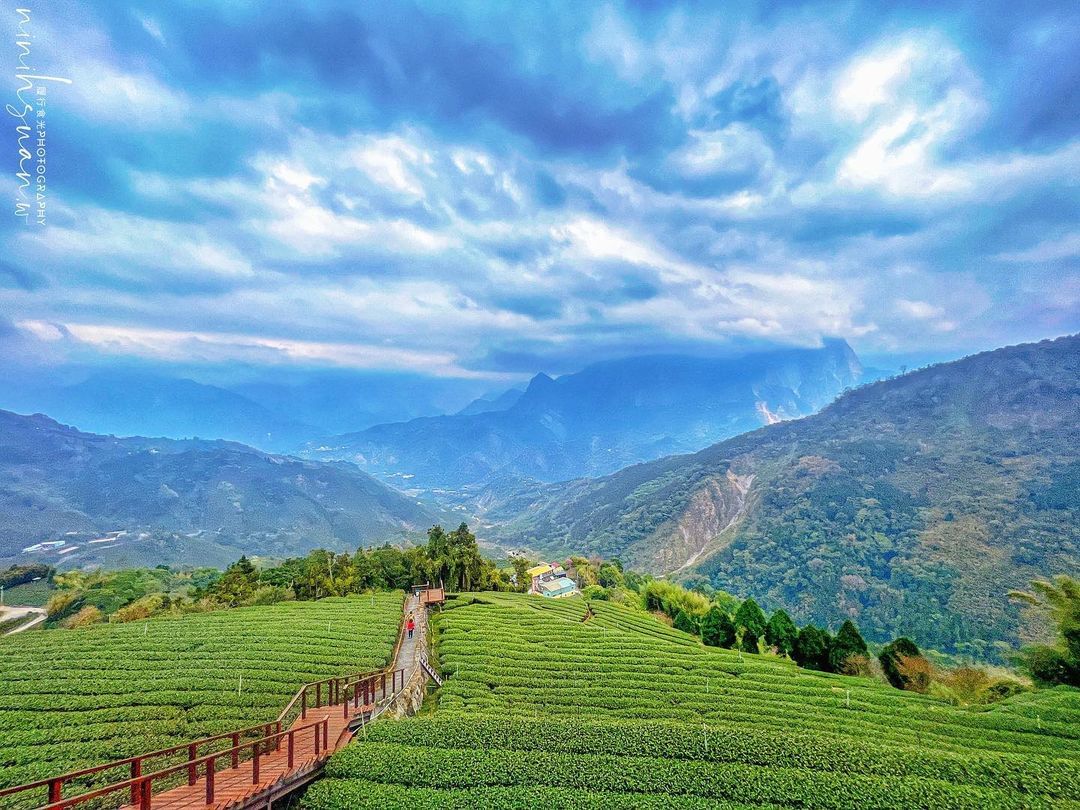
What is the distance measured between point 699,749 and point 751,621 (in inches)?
1127

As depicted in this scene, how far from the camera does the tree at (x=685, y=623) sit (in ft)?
157

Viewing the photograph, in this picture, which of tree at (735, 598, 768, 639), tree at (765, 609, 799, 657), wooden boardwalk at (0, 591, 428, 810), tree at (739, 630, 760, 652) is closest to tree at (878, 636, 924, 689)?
tree at (765, 609, 799, 657)

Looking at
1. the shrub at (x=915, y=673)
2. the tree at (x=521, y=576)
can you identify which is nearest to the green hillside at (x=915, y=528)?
the shrub at (x=915, y=673)

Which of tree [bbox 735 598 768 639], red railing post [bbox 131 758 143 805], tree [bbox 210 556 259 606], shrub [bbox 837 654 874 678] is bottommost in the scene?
shrub [bbox 837 654 874 678]

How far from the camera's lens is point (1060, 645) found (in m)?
28.0

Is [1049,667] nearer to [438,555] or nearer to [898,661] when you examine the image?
[898,661]

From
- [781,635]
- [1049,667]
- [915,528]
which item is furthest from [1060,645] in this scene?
[915,528]

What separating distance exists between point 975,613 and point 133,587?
446 ft

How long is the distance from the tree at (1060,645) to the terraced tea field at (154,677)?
3795 centimetres

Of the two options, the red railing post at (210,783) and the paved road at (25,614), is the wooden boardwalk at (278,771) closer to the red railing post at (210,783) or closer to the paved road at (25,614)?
the red railing post at (210,783)

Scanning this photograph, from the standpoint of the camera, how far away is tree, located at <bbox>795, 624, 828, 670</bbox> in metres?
36.1

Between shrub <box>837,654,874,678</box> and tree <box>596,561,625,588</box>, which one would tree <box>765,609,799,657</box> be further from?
tree <box>596,561,625,588</box>

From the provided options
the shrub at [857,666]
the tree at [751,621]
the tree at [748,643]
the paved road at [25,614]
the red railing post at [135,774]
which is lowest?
the shrub at [857,666]

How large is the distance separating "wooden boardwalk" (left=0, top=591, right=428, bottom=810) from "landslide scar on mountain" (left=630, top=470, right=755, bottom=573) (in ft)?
499
